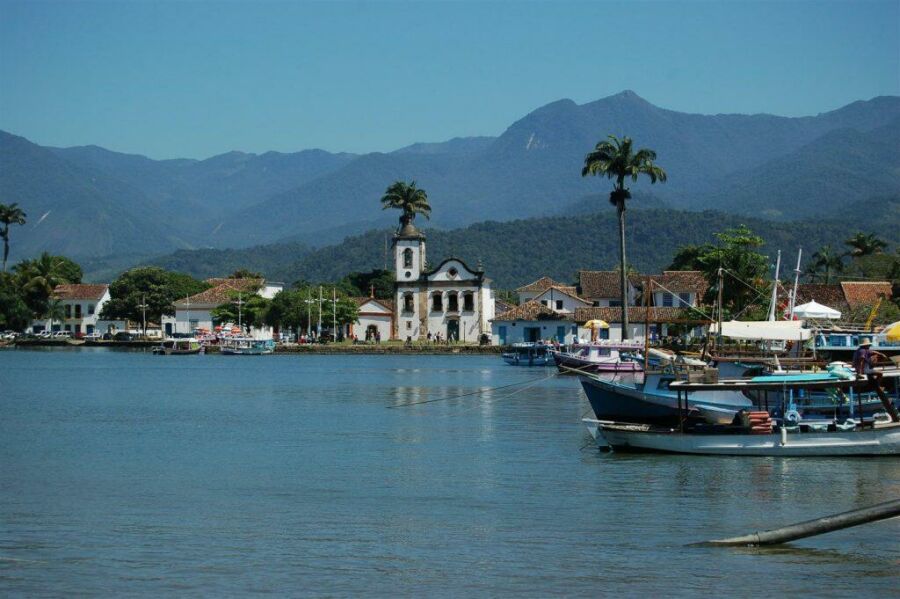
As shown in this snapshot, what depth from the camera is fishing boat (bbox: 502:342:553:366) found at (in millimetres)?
98125

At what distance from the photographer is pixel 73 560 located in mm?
20406

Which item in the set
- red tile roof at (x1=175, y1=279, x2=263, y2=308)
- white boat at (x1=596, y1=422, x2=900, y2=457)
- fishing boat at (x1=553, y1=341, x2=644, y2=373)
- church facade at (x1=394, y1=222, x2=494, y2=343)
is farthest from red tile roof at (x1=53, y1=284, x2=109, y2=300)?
white boat at (x1=596, y1=422, x2=900, y2=457)


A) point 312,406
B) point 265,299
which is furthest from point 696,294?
point 312,406

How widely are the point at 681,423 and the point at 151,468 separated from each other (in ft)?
45.8

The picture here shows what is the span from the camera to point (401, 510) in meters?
25.5

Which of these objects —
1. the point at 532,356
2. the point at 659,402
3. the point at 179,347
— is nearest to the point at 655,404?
the point at 659,402

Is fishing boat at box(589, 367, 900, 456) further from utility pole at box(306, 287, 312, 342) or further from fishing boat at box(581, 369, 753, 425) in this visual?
utility pole at box(306, 287, 312, 342)

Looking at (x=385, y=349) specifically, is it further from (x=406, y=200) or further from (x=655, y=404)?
(x=655, y=404)

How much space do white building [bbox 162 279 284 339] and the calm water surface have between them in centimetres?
9138

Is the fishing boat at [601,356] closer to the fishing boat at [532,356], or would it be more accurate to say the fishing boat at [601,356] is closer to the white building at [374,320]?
the fishing boat at [532,356]

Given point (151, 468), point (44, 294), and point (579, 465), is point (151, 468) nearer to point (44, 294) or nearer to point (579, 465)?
point (579, 465)

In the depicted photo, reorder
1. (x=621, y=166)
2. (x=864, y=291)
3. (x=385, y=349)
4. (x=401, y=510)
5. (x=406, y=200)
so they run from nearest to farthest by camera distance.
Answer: (x=401, y=510) < (x=621, y=166) < (x=864, y=291) < (x=385, y=349) < (x=406, y=200)

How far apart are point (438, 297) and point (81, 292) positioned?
52749mm

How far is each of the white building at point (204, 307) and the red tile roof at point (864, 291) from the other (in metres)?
66.0
